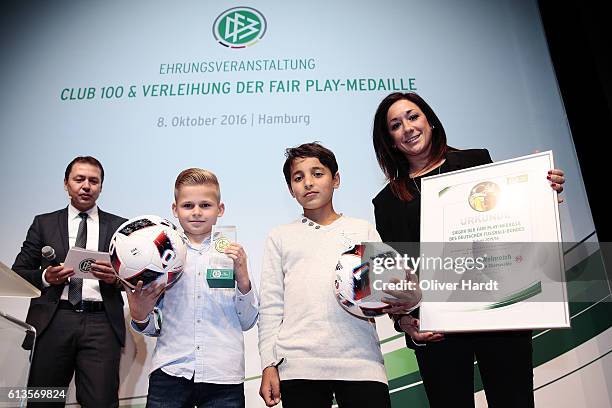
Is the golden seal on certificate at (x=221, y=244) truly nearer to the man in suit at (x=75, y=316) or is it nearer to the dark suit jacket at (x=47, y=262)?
the man in suit at (x=75, y=316)

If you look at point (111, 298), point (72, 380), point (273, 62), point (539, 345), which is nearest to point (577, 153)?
point (539, 345)

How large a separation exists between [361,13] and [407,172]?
1267 mm

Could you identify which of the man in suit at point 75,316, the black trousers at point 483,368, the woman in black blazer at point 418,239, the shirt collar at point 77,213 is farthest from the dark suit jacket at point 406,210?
the shirt collar at point 77,213

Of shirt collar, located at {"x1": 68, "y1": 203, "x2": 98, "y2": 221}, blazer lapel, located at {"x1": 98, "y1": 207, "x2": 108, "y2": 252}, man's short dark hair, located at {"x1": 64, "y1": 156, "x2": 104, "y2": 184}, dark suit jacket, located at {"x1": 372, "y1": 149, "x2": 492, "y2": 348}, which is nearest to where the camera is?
dark suit jacket, located at {"x1": 372, "y1": 149, "x2": 492, "y2": 348}

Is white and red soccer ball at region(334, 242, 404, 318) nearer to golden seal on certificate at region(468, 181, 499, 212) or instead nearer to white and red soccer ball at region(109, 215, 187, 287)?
golden seal on certificate at region(468, 181, 499, 212)

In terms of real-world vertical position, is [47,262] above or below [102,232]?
below

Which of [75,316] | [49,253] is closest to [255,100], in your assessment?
[49,253]

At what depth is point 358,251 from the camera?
1.82m

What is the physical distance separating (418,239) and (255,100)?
1263mm

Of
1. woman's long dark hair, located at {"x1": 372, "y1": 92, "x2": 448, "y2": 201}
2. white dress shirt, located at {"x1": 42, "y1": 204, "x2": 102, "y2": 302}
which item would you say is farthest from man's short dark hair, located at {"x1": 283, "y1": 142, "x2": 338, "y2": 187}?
white dress shirt, located at {"x1": 42, "y1": 204, "x2": 102, "y2": 302}

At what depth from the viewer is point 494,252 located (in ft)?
6.00

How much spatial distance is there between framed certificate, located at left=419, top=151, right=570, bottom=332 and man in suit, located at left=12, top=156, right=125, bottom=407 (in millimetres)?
1260

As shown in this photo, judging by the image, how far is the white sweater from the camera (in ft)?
5.93

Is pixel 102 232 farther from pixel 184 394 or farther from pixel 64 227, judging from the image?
pixel 184 394
